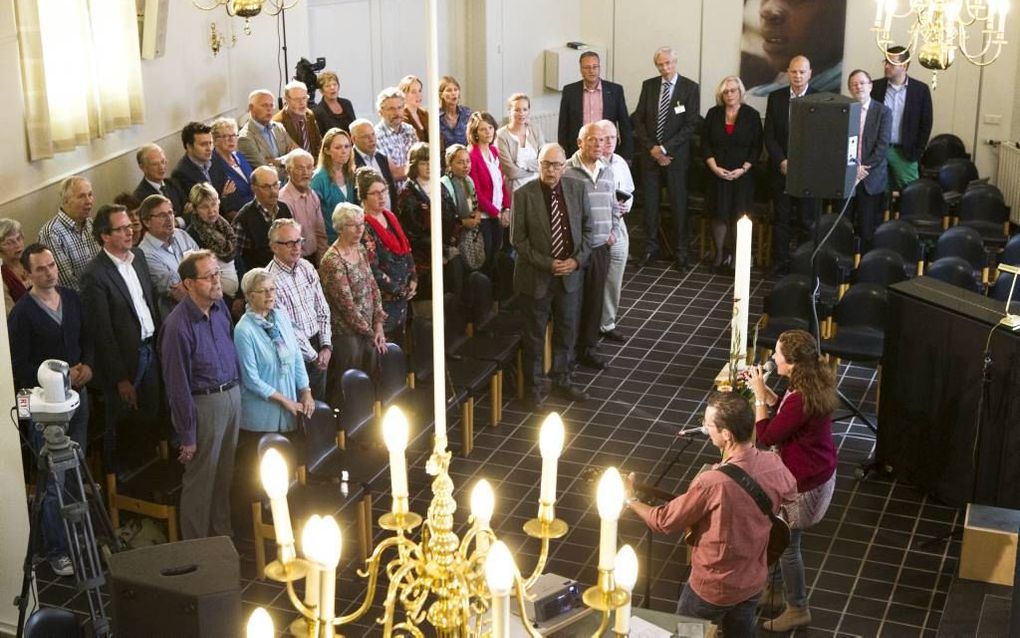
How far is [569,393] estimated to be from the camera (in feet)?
30.3

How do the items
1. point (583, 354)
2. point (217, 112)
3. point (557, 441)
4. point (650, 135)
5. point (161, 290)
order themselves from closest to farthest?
point (557, 441) < point (161, 290) < point (583, 354) < point (217, 112) < point (650, 135)

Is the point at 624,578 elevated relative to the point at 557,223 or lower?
elevated

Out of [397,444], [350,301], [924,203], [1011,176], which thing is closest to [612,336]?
[350,301]

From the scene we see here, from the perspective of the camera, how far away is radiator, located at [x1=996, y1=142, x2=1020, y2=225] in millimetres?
12312

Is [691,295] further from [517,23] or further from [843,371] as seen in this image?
[517,23]

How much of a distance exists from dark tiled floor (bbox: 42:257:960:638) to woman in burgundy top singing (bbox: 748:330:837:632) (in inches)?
25.9

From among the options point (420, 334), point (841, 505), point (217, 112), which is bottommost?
point (841, 505)

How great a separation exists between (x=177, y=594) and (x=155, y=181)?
4391mm

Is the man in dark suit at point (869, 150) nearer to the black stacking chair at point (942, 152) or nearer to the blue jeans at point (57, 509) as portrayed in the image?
the black stacking chair at point (942, 152)

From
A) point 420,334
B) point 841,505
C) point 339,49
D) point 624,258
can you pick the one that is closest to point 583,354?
point 624,258

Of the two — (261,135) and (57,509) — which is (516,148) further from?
(57,509)

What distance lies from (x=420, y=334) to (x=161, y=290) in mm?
1597

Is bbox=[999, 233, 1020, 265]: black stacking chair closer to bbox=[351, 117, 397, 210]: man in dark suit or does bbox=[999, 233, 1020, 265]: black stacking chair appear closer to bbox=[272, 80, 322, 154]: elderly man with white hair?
bbox=[351, 117, 397, 210]: man in dark suit

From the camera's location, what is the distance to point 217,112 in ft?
36.1
